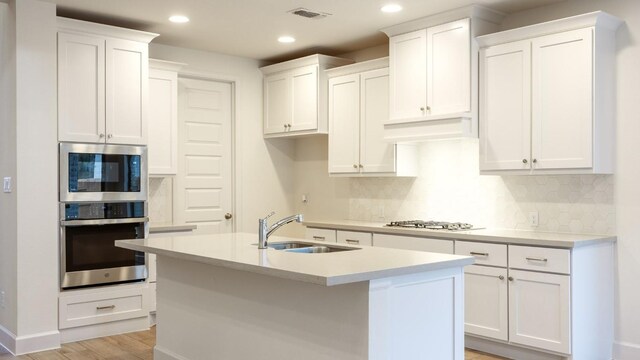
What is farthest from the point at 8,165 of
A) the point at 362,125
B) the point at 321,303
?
the point at 321,303

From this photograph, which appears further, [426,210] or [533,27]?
[426,210]

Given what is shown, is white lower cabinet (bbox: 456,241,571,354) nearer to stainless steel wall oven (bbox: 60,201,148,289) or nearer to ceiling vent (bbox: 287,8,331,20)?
ceiling vent (bbox: 287,8,331,20)

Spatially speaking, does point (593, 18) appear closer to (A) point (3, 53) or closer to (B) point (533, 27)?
(B) point (533, 27)

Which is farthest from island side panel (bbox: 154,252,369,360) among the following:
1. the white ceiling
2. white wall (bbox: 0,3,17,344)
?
the white ceiling

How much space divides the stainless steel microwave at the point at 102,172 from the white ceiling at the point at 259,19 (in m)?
1.09

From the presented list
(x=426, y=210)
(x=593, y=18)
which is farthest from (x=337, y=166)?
(x=593, y=18)

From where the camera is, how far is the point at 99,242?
480cm

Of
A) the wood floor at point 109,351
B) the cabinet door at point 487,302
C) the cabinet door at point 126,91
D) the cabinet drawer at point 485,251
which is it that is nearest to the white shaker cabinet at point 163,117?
the cabinet door at point 126,91

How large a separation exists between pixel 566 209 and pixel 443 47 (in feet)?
5.09

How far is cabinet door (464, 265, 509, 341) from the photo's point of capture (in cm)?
419

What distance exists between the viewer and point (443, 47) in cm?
473

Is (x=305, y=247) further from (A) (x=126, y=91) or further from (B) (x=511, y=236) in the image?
(A) (x=126, y=91)

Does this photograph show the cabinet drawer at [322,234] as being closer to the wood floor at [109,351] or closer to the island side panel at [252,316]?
the wood floor at [109,351]

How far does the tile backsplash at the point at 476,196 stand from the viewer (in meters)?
4.29
